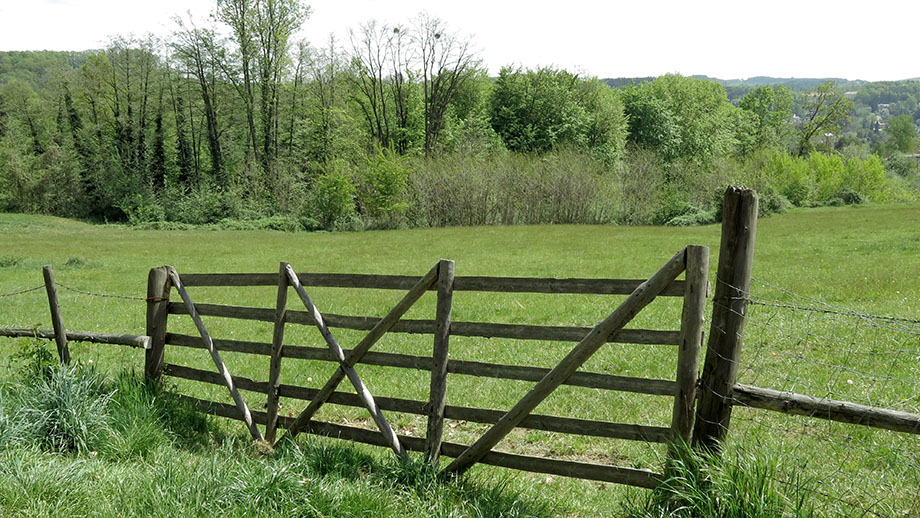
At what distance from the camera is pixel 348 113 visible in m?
66.8

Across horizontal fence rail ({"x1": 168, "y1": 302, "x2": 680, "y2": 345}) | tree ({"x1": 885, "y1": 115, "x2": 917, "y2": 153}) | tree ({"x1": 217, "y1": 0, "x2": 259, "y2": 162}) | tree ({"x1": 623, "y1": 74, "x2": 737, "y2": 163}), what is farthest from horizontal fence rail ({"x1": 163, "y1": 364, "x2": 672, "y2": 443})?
tree ({"x1": 885, "y1": 115, "x2": 917, "y2": 153})

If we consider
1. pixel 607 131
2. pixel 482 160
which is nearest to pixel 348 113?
pixel 482 160

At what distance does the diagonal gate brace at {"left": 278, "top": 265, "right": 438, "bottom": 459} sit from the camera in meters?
5.75

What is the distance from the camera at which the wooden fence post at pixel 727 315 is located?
14.3 feet

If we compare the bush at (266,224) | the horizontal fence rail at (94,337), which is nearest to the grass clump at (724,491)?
the horizontal fence rail at (94,337)

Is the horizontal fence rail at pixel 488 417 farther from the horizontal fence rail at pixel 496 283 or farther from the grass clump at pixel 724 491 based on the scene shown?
the horizontal fence rail at pixel 496 283

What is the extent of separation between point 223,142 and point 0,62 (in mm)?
92319

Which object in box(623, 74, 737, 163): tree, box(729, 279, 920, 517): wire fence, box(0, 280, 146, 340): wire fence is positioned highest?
box(623, 74, 737, 163): tree

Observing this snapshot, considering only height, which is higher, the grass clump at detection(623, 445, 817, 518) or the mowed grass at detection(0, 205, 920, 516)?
the grass clump at detection(623, 445, 817, 518)

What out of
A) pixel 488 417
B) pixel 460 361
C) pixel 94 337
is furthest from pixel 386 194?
pixel 488 417

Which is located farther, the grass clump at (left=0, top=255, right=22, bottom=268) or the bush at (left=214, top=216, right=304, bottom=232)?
the bush at (left=214, top=216, right=304, bottom=232)

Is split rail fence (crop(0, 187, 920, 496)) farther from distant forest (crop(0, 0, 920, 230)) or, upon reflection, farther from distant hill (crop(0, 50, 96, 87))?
distant hill (crop(0, 50, 96, 87))

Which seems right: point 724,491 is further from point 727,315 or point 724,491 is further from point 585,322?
point 585,322

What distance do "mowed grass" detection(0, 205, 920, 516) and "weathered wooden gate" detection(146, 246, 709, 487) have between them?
57cm
